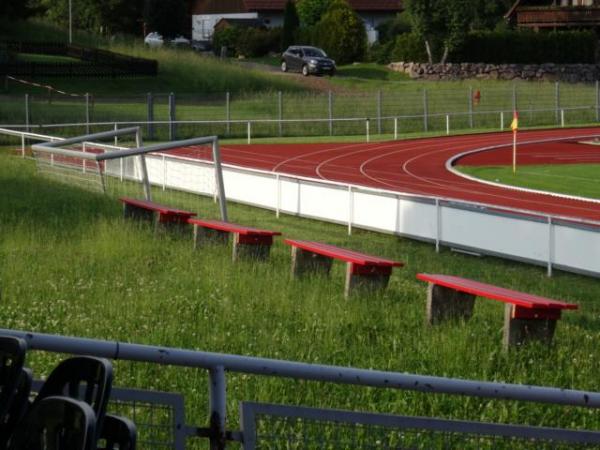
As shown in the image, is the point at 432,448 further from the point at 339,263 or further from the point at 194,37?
the point at 194,37

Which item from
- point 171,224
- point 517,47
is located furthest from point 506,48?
point 171,224

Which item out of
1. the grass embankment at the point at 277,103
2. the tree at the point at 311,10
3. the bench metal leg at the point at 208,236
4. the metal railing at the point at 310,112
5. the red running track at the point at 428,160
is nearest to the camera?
the bench metal leg at the point at 208,236

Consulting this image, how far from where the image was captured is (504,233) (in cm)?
1705

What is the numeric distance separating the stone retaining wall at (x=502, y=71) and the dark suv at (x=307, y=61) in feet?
16.8

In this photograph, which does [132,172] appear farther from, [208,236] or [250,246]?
[250,246]

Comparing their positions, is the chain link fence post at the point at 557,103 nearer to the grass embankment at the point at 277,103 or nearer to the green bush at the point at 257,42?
the grass embankment at the point at 277,103

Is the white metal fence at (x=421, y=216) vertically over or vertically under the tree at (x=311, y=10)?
under

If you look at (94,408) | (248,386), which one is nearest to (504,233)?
(248,386)

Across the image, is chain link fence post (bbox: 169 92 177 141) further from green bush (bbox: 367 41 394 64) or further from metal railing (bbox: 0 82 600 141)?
green bush (bbox: 367 41 394 64)

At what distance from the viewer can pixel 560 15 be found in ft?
261

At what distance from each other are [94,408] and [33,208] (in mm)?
15624

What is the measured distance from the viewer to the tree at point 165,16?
89.9 m

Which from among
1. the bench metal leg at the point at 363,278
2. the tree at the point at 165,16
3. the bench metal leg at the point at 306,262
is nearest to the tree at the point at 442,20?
the tree at the point at 165,16

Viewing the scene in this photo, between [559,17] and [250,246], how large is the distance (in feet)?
221
